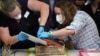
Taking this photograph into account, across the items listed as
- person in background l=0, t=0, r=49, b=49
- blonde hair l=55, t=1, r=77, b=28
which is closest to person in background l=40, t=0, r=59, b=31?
person in background l=0, t=0, r=49, b=49

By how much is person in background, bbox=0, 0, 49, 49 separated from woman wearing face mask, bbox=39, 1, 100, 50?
0.18 metres

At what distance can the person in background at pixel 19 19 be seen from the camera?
73.2 inches

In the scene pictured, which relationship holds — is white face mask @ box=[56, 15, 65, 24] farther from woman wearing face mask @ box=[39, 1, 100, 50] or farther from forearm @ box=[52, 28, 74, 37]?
forearm @ box=[52, 28, 74, 37]

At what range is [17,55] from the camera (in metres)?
1.72

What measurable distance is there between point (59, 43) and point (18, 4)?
52 cm

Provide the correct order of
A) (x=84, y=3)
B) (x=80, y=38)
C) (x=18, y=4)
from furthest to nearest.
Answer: (x=84, y=3), (x=18, y=4), (x=80, y=38)

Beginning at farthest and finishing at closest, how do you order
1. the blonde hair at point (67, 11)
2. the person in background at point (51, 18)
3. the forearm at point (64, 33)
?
1. the person in background at point (51, 18)
2. the blonde hair at point (67, 11)
3. the forearm at point (64, 33)

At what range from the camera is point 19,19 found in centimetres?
193

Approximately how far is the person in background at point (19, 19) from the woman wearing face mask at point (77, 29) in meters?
0.18

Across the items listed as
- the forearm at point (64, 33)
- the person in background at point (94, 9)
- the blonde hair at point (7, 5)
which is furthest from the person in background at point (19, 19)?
the person in background at point (94, 9)

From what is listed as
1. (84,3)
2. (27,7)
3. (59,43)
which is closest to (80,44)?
(59,43)

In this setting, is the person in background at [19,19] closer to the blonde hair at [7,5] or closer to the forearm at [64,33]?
the blonde hair at [7,5]

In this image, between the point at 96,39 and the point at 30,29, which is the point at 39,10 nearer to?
the point at 30,29

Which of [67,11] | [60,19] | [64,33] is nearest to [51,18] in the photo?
[60,19]
